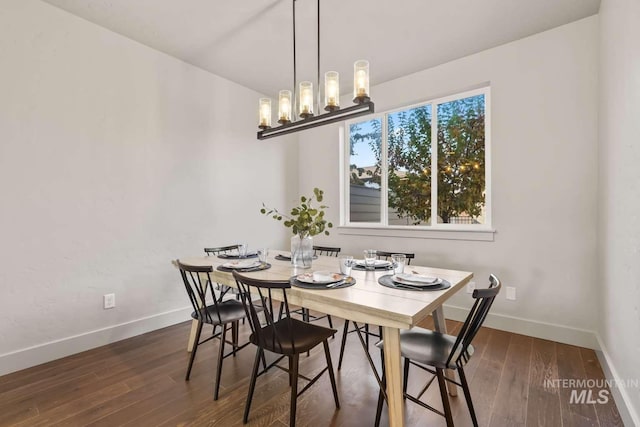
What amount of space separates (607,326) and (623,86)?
159 centimetres

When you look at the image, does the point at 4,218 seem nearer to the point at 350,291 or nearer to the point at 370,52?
the point at 350,291

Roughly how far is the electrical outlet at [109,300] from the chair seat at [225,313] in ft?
3.39

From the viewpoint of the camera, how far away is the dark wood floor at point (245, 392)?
1708 millimetres

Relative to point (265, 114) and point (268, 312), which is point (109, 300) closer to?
point (268, 312)

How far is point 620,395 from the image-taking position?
1.71 metres

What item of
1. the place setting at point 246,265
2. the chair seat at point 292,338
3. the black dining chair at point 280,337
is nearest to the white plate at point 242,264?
the place setting at point 246,265

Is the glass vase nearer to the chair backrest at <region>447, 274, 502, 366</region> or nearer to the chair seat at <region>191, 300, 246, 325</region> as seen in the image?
the chair seat at <region>191, 300, 246, 325</region>

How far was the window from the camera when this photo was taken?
10.4 ft

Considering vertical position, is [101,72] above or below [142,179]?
above

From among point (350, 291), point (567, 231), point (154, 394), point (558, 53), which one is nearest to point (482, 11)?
point (558, 53)

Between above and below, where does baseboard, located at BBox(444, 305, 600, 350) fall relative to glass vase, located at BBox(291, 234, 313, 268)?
below

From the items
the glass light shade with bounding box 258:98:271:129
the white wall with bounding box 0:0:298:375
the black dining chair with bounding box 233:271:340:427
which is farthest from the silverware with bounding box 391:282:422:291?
the white wall with bounding box 0:0:298:375

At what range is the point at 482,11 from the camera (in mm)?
2457

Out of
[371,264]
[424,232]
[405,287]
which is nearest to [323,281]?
[405,287]
